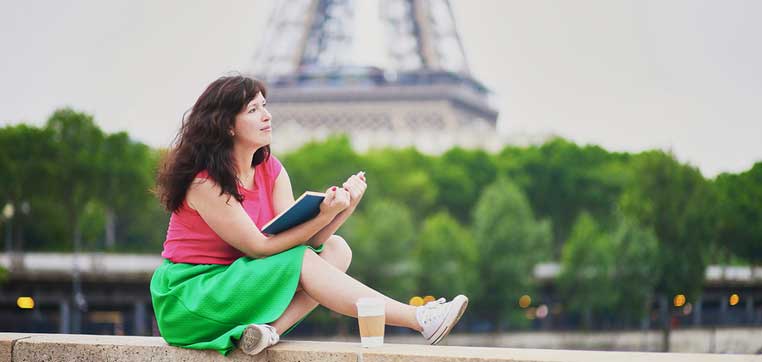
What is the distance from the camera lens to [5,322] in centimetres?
3338

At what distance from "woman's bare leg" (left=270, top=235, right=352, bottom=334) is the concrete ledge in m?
0.10

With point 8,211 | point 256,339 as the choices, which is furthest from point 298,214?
point 8,211

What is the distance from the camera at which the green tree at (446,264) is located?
33306 millimetres

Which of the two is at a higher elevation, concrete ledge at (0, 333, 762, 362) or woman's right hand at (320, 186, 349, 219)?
woman's right hand at (320, 186, 349, 219)

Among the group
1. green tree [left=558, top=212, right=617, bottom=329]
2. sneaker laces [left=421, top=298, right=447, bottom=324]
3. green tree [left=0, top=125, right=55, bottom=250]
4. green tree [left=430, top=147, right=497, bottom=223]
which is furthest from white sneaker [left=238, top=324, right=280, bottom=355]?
green tree [left=430, top=147, right=497, bottom=223]

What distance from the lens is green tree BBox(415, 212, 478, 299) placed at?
3331 cm

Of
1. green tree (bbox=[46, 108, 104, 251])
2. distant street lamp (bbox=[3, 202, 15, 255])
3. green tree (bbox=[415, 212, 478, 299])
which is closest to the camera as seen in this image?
distant street lamp (bbox=[3, 202, 15, 255])

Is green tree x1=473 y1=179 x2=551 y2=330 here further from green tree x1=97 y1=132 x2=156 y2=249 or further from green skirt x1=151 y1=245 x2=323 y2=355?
green skirt x1=151 y1=245 x2=323 y2=355

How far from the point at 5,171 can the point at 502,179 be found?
54.7 feet

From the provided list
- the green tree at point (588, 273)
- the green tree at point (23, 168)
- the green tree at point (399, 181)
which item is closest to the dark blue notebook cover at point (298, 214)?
the green tree at point (588, 273)

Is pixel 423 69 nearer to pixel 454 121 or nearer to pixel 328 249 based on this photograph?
pixel 454 121

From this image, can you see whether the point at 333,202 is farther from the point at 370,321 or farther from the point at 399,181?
the point at 399,181

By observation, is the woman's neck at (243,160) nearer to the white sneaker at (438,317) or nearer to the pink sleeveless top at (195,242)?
the pink sleeveless top at (195,242)

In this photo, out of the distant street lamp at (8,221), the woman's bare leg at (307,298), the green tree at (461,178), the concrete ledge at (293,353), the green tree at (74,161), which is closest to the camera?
the concrete ledge at (293,353)
